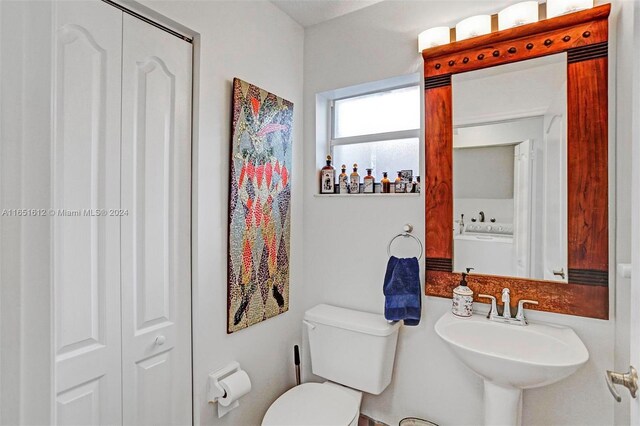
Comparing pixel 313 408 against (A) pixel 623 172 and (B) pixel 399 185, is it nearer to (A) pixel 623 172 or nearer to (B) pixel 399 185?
(B) pixel 399 185

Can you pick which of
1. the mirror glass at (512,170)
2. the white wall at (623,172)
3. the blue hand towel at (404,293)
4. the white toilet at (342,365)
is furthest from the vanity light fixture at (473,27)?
the white toilet at (342,365)

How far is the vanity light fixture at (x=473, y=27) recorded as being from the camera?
1.59 m

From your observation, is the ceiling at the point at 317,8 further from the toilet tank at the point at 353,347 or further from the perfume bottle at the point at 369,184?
the toilet tank at the point at 353,347

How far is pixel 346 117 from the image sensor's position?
7.37 feet

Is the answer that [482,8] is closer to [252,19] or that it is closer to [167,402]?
[252,19]

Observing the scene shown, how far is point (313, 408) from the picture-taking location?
5.34 ft

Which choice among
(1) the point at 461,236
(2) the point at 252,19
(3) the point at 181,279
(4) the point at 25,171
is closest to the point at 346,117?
(2) the point at 252,19

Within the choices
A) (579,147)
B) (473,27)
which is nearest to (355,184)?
(473,27)

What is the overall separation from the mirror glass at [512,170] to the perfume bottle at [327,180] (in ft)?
2.41

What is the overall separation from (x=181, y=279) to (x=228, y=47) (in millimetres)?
1123

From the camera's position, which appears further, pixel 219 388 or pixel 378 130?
pixel 378 130

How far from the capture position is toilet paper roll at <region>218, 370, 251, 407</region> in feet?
5.06

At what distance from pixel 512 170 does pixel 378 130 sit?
82cm

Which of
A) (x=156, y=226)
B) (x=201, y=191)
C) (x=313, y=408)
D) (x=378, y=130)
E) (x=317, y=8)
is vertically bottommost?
(x=313, y=408)
